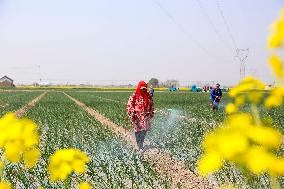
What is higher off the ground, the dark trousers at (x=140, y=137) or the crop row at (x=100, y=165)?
the dark trousers at (x=140, y=137)

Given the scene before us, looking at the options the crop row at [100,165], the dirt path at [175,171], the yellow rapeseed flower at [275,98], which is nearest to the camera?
the yellow rapeseed flower at [275,98]

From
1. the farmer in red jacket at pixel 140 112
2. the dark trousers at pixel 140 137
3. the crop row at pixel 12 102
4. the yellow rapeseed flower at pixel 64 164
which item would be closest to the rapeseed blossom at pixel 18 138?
the yellow rapeseed flower at pixel 64 164

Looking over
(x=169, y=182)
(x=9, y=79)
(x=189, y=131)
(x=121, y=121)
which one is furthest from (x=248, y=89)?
(x=9, y=79)

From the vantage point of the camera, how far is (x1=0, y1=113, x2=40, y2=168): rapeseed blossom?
126 centimetres

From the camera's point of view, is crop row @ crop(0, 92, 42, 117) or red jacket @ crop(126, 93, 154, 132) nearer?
red jacket @ crop(126, 93, 154, 132)

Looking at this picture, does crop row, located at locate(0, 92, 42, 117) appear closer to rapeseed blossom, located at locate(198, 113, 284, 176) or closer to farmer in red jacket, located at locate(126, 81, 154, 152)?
farmer in red jacket, located at locate(126, 81, 154, 152)

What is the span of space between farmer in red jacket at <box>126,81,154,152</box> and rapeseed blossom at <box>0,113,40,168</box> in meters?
7.67

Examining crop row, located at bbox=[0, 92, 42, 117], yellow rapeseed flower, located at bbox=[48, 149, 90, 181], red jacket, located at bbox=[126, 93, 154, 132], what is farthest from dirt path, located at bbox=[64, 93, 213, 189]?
crop row, located at bbox=[0, 92, 42, 117]

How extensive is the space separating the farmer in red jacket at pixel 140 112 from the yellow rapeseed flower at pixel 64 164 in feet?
24.9

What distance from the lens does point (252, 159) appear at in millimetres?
744

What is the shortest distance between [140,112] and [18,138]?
25.6ft

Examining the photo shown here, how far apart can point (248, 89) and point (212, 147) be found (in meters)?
0.16

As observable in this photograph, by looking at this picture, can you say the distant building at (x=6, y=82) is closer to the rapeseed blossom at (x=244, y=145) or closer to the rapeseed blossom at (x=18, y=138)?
the rapeseed blossom at (x=18, y=138)

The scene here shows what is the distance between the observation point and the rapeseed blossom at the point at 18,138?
4.13 feet
